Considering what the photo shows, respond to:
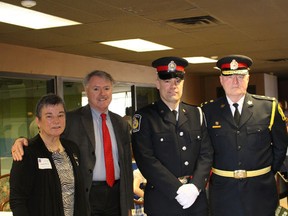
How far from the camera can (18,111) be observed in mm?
6801

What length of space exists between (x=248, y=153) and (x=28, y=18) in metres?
2.78

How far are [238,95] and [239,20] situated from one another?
222 cm

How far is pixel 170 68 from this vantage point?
9.57 ft

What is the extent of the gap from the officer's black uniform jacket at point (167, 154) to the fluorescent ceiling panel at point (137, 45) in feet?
10.7

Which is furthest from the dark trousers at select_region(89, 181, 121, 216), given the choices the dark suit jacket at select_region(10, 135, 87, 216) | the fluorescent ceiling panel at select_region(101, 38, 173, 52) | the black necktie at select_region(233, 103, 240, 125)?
the fluorescent ceiling panel at select_region(101, 38, 173, 52)

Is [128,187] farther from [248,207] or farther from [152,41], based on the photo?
[152,41]

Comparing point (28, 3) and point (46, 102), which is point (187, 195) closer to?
point (46, 102)

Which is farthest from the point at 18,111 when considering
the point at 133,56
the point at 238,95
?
the point at 238,95

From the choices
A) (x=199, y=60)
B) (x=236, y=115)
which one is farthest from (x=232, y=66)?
(x=199, y=60)

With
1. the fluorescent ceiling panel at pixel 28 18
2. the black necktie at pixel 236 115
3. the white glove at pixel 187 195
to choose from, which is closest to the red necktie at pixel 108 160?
the white glove at pixel 187 195

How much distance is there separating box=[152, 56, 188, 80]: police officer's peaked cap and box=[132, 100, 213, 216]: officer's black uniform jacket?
0.65 ft

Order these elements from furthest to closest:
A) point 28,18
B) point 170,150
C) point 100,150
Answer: point 28,18
point 100,150
point 170,150

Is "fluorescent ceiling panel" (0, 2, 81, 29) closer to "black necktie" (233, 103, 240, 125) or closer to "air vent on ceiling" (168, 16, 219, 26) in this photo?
"air vent on ceiling" (168, 16, 219, 26)

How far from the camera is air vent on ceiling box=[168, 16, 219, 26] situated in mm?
4707
